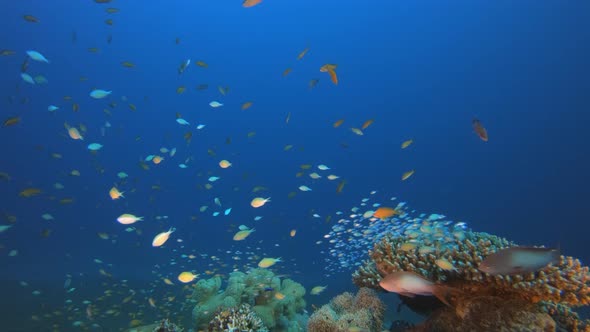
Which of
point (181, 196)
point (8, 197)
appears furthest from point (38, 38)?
point (181, 196)

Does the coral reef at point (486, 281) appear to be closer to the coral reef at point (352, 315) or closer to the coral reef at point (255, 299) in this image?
the coral reef at point (352, 315)

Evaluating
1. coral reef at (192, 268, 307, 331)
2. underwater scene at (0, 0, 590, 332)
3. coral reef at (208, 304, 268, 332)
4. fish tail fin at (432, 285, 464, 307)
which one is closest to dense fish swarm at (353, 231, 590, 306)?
fish tail fin at (432, 285, 464, 307)

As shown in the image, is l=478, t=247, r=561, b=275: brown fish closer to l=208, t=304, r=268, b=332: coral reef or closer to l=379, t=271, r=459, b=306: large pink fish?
l=379, t=271, r=459, b=306: large pink fish

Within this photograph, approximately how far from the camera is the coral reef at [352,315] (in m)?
6.11

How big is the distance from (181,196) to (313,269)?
82.7ft

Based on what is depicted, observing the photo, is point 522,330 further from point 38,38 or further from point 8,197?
point 8,197

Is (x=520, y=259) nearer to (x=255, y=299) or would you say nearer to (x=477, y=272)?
(x=477, y=272)

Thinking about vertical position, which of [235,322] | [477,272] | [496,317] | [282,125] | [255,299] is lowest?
[496,317]

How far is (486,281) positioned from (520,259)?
135cm

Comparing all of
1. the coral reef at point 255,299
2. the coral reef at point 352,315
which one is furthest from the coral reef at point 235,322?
the coral reef at point 352,315

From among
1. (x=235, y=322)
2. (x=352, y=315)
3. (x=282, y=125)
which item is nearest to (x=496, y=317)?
(x=352, y=315)

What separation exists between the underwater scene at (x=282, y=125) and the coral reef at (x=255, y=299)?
11.5 meters

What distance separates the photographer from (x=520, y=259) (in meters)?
3.38

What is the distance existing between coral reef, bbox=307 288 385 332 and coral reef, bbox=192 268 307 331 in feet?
4.71
